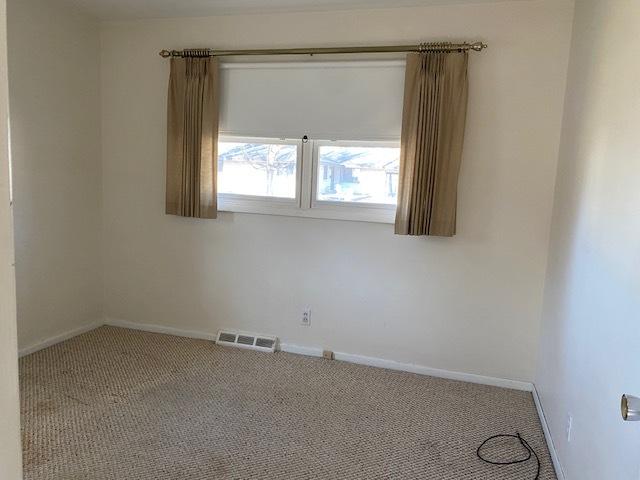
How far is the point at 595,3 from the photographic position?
225 cm

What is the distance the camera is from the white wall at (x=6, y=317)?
0.57m

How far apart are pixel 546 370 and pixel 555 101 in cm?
157

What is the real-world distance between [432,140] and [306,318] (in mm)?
1526

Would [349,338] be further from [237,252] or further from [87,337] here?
[87,337]

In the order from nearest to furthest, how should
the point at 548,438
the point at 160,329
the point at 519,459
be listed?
1. the point at 519,459
2. the point at 548,438
3. the point at 160,329

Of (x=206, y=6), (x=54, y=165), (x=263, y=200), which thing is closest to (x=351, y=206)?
(x=263, y=200)

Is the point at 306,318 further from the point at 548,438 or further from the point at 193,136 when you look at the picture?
the point at 548,438

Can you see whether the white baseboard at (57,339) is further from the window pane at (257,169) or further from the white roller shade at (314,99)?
the white roller shade at (314,99)

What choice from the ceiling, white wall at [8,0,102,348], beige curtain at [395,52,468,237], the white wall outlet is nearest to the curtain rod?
beige curtain at [395,52,468,237]

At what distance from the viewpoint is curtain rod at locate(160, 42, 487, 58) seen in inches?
113

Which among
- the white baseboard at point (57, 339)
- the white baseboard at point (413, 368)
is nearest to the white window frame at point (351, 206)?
the white baseboard at point (413, 368)

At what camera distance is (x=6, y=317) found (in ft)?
1.91

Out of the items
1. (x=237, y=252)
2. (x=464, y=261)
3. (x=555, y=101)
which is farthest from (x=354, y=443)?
(x=555, y=101)

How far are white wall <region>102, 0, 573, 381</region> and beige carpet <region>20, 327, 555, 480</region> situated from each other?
11.8 inches
